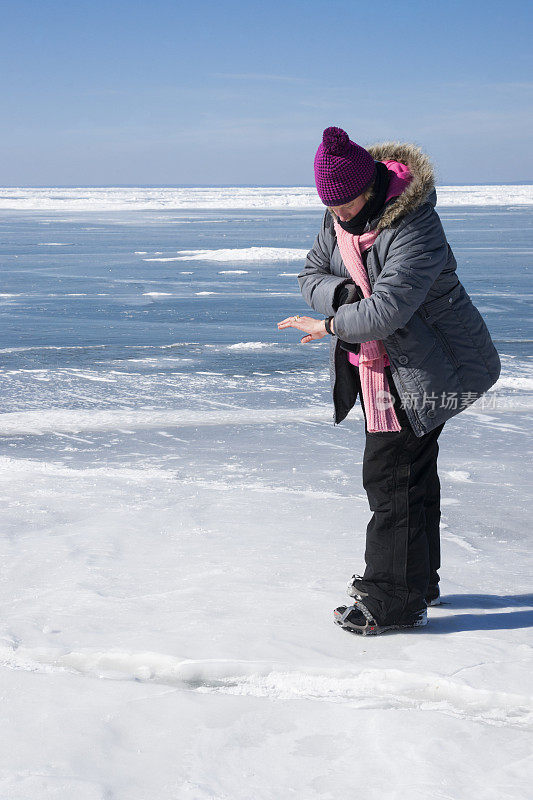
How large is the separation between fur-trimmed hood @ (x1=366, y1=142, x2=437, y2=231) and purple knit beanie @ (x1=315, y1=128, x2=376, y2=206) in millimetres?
96

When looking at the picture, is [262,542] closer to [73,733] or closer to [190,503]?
[190,503]

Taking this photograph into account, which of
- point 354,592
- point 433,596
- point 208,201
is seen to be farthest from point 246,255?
point 208,201

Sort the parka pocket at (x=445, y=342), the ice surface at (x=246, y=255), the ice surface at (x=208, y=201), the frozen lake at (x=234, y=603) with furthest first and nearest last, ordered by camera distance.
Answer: the ice surface at (x=208, y=201), the ice surface at (x=246, y=255), the parka pocket at (x=445, y=342), the frozen lake at (x=234, y=603)

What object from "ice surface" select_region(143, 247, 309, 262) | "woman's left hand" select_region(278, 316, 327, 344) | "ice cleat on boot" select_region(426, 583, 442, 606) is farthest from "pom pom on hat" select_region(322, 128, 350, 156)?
"ice surface" select_region(143, 247, 309, 262)

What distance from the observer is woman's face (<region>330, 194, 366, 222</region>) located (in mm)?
2164

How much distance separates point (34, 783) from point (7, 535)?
1.56 m

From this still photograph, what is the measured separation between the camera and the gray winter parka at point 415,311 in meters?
2.12

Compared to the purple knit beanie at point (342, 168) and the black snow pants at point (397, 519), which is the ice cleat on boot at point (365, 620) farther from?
the purple knit beanie at point (342, 168)

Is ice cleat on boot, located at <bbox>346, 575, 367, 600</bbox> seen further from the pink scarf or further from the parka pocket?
the parka pocket

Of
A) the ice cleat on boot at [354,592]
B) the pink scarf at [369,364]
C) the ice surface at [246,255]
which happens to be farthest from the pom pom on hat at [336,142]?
the ice surface at [246,255]

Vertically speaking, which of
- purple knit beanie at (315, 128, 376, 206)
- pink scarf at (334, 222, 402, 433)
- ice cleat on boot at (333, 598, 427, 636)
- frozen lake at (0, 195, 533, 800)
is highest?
purple knit beanie at (315, 128, 376, 206)

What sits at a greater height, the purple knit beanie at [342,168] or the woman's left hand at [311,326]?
the purple knit beanie at [342,168]

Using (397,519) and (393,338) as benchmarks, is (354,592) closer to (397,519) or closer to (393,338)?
(397,519)

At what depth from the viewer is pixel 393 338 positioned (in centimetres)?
222
